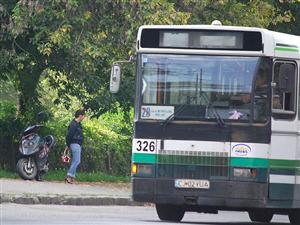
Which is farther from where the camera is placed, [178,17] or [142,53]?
[178,17]

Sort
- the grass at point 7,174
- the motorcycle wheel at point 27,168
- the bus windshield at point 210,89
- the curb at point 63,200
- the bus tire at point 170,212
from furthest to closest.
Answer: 1. the grass at point 7,174
2. the motorcycle wheel at point 27,168
3. the curb at point 63,200
4. the bus tire at point 170,212
5. the bus windshield at point 210,89

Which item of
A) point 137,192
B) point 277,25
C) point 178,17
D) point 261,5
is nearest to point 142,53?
point 137,192

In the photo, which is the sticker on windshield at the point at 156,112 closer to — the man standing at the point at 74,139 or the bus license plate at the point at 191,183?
the bus license plate at the point at 191,183

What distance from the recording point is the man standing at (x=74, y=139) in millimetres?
27469

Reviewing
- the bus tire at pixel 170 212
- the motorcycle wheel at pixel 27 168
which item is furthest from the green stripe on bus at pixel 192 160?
the motorcycle wheel at pixel 27 168

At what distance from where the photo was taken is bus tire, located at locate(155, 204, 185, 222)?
20.3 m

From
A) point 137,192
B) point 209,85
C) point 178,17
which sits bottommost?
point 137,192

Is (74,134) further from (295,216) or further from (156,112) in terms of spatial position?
(156,112)

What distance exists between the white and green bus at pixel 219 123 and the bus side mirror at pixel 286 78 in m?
0.02

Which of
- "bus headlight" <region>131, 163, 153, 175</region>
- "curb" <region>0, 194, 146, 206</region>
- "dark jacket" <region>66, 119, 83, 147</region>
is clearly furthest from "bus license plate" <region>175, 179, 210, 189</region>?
"dark jacket" <region>66, 119, 83, 147</region>

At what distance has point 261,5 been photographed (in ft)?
105

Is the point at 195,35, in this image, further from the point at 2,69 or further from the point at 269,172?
the point at 2,69

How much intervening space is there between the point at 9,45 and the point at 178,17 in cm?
424

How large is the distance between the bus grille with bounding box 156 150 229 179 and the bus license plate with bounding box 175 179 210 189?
0.21ft
